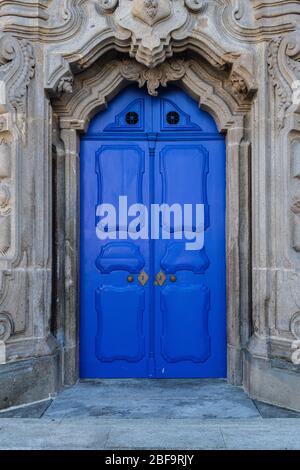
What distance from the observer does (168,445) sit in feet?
11.6

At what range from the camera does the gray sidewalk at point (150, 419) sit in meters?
3.61

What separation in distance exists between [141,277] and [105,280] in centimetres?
35

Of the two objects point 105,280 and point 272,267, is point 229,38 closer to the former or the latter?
point 272,267

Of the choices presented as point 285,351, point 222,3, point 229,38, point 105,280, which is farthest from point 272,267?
point 222,3

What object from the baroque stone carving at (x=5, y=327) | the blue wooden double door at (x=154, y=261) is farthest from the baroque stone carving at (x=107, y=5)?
the baroque stone carving at (x=5, y=327)

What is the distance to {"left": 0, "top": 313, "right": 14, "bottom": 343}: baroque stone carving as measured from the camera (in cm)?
451

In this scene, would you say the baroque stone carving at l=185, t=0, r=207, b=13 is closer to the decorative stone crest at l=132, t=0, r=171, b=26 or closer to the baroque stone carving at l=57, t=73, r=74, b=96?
the decorative stone crest at l=132, t=0, r=171, b=26

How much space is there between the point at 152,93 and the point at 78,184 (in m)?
1.13

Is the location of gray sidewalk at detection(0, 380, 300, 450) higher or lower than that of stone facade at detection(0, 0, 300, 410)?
lower

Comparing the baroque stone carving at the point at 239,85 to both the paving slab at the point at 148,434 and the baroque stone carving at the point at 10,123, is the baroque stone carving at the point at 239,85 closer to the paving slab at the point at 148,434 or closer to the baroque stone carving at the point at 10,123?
the baroque stone carving at the point at 10,123

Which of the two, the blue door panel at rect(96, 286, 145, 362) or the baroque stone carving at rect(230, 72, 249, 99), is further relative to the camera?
the blue door panel at rect(96, 286, 145, 362)

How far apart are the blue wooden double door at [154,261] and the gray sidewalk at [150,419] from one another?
263mm

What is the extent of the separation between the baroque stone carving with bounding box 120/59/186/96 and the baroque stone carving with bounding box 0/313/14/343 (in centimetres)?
248

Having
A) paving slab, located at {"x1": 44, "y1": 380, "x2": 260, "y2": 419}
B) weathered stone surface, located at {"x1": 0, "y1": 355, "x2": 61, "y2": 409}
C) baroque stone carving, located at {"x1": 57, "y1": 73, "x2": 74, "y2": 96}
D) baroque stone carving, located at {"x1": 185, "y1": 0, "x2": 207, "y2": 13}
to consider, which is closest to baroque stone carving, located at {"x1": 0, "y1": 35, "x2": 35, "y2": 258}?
baroque stone carving, located at {"x1": 57, "y1": 73, "x2": 74, "y2": 96}
